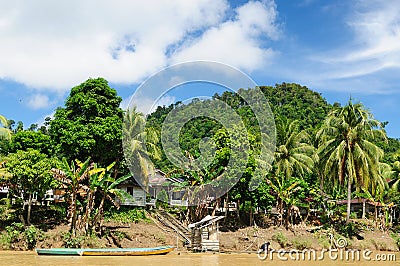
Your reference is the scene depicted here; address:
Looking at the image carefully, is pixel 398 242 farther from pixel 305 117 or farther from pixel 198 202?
pixel 305 117

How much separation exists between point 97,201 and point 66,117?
4.37m

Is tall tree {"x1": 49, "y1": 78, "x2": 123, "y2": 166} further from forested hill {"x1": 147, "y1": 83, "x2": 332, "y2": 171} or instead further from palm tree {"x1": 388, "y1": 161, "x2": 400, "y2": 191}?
palm tree {"x1": 388, "y1": 161, "x2": 400, "y2": 191}

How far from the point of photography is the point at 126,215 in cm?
2280

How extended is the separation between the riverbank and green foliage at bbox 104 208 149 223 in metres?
0.31

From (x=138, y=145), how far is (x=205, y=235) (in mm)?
6014

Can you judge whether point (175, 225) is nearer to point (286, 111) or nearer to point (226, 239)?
point (226, 239)

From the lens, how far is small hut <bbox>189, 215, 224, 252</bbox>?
1922cm

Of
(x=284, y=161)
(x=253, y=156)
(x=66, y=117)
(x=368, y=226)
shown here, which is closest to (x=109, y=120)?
(x=66, y=117)

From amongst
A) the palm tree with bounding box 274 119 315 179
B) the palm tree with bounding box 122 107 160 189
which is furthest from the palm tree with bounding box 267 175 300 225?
the palm tree with bounding box 122 107 160 189

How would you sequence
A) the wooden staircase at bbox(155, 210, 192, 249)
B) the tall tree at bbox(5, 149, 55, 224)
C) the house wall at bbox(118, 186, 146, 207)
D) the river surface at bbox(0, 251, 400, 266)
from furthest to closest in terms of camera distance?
the house wall at bbox(118, 186, 146, 207) → the wooden staircase at bbox(155, 210, 192, 249) → the tall tree at bbox(5, 149, 55, 224) → the river surface at bbox(0, 251, 400, 266)

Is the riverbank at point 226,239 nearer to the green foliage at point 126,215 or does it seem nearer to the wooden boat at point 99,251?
the green foliage at point 126,215

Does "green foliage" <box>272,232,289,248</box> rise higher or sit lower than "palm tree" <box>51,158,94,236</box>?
lower

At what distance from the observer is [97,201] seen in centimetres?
2239

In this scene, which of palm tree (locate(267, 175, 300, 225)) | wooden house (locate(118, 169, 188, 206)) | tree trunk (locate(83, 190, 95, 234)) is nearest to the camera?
tree trunk (locate(83, 190, 95, 234))
